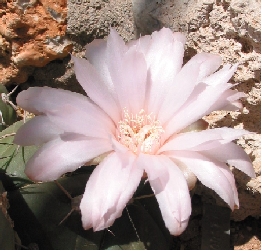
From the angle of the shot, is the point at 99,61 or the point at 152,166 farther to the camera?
the point at 99,61

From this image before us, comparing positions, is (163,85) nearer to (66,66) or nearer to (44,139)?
(44,139)

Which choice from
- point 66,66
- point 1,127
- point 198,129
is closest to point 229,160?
point 198,129

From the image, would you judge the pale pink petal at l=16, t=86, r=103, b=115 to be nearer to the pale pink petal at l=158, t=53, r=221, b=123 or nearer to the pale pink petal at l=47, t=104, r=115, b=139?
the pale pink petal at l=47, t=104, r=115, b=139

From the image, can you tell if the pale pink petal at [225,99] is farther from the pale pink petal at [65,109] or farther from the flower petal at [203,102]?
the pale pink petal at [65,109]

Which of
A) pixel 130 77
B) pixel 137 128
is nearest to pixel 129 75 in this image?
pixel 130 77

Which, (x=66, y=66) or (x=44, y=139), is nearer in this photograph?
(x=44, y=139)

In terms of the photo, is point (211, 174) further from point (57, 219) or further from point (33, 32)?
point (33, 32)
